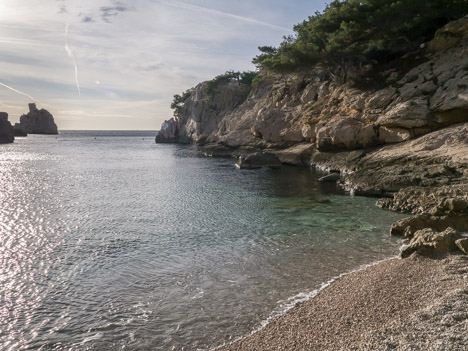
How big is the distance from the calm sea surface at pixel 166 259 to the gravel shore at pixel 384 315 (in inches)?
41.0

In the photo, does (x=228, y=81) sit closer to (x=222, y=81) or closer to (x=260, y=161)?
(x=222, y=81)

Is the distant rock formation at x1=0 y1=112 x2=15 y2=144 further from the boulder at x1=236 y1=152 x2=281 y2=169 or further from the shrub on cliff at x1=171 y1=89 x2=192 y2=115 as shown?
the boulder at x1=236 y1=152 x2=281 y2=169

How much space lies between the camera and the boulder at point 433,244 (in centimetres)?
1279

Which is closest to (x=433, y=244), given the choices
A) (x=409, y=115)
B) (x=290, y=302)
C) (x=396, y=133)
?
(x=290, y=302)

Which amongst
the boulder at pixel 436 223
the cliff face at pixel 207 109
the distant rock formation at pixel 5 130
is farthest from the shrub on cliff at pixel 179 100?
the boulder at pixel 436 223

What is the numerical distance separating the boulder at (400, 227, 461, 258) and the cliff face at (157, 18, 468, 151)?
22.0 metres

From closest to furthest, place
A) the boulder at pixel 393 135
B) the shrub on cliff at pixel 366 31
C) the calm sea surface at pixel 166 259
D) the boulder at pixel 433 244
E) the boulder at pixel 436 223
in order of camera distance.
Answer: the calm sea surface at pixel 166 259 → the boulder at pixel 433 244 → the boulder at pixel 436 223 → the boulder at pixel 393 135 → the shrub on cliff at pixel 366 31

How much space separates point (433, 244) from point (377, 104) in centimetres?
2793

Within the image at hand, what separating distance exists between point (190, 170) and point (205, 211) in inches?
935

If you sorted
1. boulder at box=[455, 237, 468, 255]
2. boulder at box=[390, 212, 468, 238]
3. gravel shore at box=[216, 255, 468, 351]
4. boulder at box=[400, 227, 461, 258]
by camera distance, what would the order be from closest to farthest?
1. gravel shore at box=[216, 255, 468, 351]
2. boulder at box=[455, 237, 468, 255]
3. boulder at box=[400, 227, 461, 258]
4. boulder at box=[390, 212, 468, 238]

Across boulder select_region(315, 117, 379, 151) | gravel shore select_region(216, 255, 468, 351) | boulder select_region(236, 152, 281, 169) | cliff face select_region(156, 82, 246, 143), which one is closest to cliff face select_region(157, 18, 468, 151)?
boulder select_region(315, 117, 379, 151)

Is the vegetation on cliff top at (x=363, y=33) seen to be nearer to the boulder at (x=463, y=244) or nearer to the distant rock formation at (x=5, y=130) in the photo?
the boulder at (x=463, y=244)

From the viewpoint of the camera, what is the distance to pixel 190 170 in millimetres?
47062

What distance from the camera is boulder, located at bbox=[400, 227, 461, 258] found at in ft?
42.0
